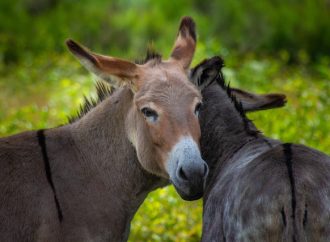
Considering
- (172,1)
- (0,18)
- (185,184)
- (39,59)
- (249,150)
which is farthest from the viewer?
(172,1)

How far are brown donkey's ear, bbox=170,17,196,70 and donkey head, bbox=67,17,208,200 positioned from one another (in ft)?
0.32

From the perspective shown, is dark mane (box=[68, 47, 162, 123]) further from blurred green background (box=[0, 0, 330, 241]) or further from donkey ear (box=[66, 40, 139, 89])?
blurred green background (box=[0, 0, 330, 241])

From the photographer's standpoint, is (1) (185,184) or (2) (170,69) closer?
(1) (185,184)

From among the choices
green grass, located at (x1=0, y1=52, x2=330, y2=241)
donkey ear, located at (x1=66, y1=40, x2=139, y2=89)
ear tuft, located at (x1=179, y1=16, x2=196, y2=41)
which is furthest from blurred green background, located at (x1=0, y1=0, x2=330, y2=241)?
donkey ear, located at (x1=66, y1=40, x2=139, y2=89)

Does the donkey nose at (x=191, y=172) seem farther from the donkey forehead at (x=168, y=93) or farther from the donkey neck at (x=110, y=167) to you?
the donkey neck at (x=110, y=167)

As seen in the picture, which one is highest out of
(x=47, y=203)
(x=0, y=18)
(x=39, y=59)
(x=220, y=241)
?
(x=0, y=18)

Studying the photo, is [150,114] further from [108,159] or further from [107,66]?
[108,159]

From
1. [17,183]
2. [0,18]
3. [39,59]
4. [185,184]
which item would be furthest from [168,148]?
[0,18]

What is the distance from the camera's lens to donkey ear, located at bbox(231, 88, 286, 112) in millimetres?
6680

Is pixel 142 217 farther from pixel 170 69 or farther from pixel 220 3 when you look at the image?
pixel 220 3

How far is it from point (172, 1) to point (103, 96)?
544 inches

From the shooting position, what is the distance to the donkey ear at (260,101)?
6680mm

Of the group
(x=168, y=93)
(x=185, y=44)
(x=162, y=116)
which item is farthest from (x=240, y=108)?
(x=162, y=116)

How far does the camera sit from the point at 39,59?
624 inches
